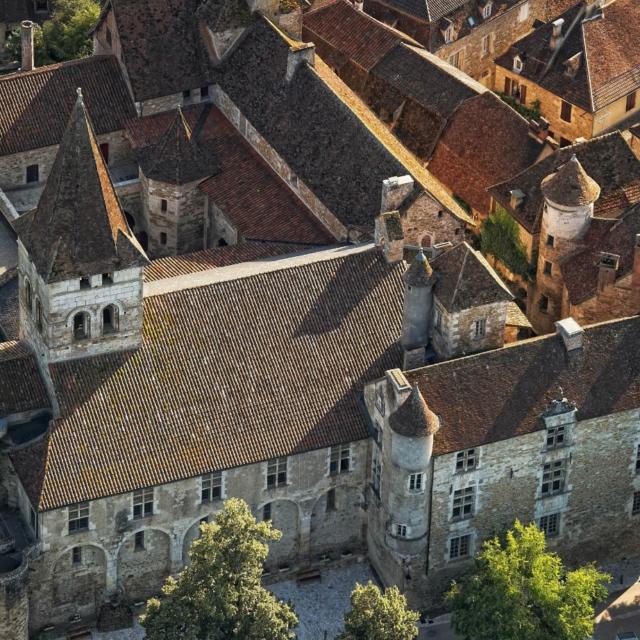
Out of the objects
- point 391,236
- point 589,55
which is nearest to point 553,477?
point 391,236

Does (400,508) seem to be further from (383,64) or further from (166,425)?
(383,64)

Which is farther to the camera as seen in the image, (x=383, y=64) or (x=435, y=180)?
(x=383, y=64)

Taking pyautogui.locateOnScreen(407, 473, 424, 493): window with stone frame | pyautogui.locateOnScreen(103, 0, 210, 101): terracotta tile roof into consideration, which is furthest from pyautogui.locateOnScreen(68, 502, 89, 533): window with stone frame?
pyautogui.locateOnScreen(103, 0, 210, 101): terracotta tile roof

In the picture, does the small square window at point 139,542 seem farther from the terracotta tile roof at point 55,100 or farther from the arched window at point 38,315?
the terracotta tile roof at point 55,100

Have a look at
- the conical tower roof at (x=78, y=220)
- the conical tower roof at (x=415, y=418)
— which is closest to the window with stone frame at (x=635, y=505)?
the conical tower roof at (x=415, y=418)

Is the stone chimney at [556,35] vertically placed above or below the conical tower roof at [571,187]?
below

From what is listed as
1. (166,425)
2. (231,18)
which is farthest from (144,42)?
(166,425)

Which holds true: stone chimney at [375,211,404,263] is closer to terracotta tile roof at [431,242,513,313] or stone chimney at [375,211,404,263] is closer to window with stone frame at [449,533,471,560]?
terracotta tile roof at [431,242,513,313]
